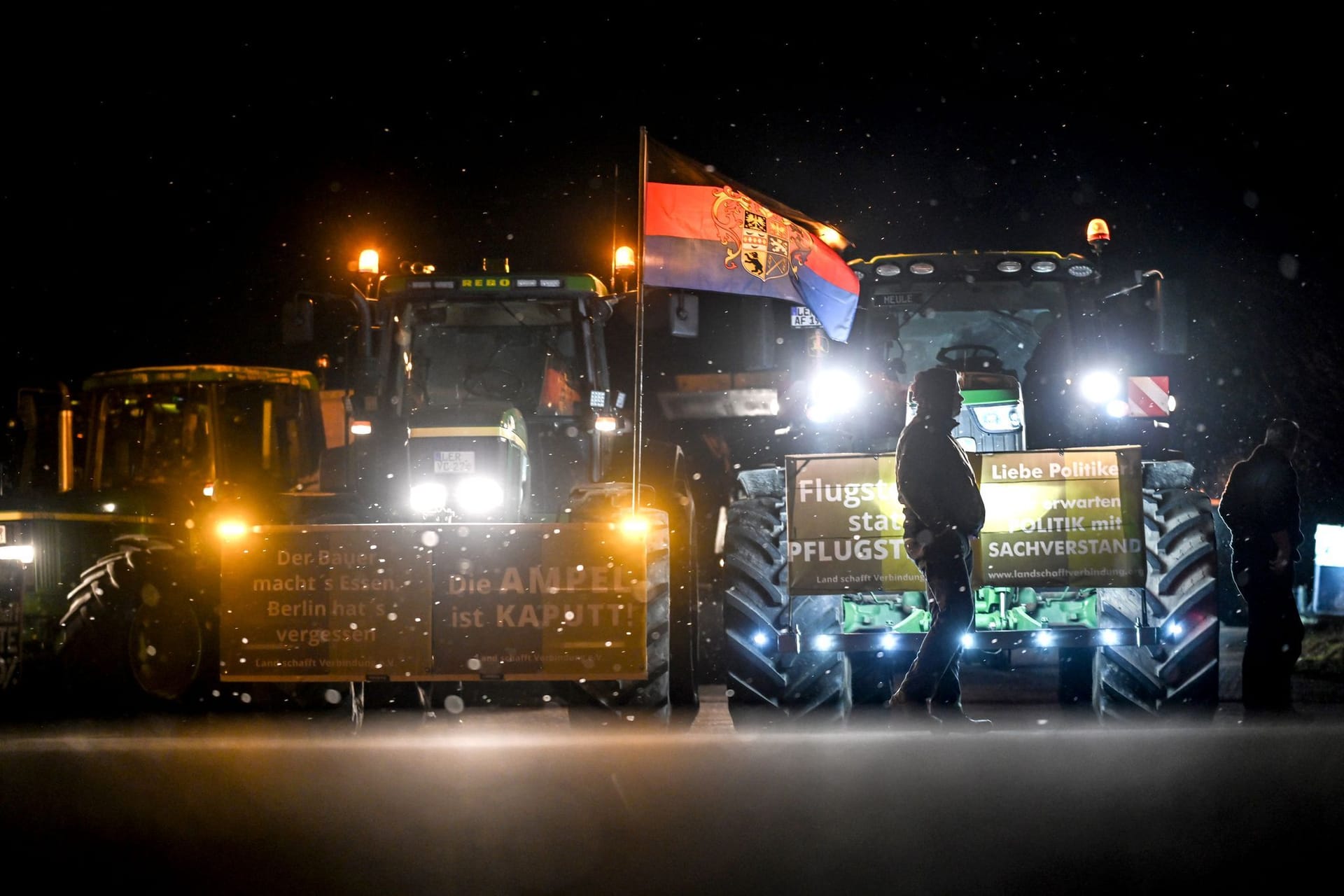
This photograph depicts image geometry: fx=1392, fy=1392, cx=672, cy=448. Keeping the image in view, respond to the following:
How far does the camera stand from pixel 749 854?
18.6 ft

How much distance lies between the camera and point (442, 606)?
9.76 metres

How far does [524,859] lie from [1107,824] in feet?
8.31

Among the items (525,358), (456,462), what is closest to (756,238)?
(525,358)

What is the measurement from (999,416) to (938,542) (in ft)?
7.73

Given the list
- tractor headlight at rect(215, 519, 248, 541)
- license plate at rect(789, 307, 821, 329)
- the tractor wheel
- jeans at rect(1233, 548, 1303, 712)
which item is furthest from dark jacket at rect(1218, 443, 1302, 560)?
tractor headlight at rect(215, 519, 248, 541)

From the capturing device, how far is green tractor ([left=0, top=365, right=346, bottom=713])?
11.8 meters

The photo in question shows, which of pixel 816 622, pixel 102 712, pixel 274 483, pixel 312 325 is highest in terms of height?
pixel 312 325

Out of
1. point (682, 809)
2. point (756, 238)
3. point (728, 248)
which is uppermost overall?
point (756, 238)

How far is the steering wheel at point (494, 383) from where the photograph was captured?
40.5 feet

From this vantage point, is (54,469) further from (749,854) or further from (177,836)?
(749,854)

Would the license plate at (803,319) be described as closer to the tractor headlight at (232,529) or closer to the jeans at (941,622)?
the jeans at (941,622)

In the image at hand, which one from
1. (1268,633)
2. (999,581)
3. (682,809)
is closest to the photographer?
(682,809)

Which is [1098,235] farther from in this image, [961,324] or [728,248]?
[728,248]

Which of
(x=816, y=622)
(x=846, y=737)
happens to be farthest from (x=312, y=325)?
(x=846, y=737)
